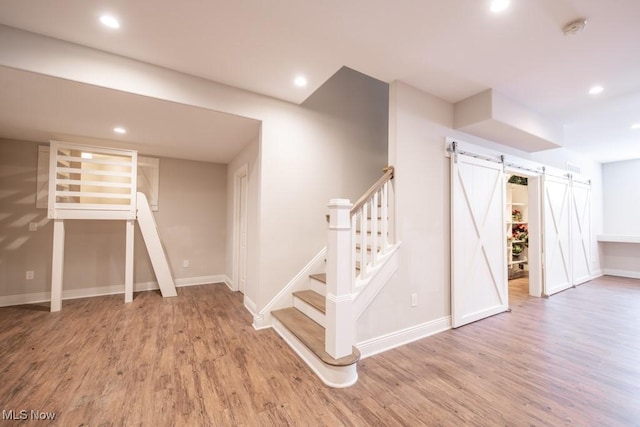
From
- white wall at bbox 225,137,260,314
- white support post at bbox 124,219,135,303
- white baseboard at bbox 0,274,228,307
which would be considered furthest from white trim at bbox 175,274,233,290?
white wall at bbox 225,137,260,314

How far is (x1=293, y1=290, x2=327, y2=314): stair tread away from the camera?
271cm

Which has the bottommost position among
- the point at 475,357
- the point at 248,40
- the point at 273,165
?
the point at 475,357

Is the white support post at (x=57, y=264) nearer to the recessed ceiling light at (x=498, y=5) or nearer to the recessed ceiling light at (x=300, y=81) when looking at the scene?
the recessed ceiling light at (x=300, y=81)

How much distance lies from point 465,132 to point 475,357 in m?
2.57

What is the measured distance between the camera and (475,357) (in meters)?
2.42

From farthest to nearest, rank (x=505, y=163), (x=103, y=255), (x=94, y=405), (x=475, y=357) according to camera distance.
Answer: (x=103, y=255) → (x=505, y=163) → (x=475, y=357) → (x=94, y=405)

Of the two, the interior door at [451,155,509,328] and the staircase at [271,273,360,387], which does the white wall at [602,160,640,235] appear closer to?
the interior door at [451,155,509,328]

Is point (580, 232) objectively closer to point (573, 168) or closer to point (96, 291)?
point (573, 168)

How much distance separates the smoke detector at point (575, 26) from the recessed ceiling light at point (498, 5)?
602 mm

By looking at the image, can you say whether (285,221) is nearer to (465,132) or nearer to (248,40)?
(248,40)

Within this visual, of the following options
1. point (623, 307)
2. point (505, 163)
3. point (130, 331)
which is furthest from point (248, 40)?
point (623, 307)

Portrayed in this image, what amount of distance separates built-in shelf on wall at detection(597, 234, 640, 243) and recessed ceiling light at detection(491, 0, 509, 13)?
273 inches

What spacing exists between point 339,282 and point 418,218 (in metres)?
1.30

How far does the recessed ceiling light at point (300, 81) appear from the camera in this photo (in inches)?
105
